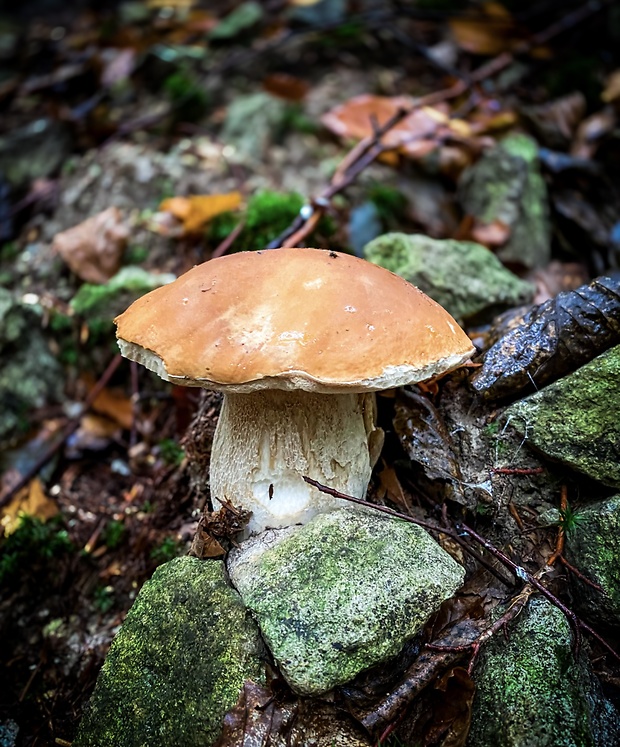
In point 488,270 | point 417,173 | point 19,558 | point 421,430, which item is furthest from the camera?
point 417,173

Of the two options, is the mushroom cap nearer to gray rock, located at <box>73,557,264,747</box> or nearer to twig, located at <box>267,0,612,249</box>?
gray rock, located at <box>73,557,264,747</box>

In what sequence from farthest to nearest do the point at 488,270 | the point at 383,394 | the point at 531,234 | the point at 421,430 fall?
the point at 531,234
the point at 488,270
the point at 383,394
the point at 421,430

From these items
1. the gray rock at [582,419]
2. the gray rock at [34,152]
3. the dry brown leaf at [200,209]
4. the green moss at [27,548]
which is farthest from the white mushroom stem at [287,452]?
the gray rock at [34,152]

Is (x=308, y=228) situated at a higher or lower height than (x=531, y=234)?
higher

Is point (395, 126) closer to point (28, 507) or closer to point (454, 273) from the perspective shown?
point (454, 273)

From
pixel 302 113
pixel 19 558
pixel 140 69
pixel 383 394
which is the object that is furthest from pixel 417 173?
pixel 19 558

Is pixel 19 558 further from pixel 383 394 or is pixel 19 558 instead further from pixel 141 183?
pixel 141 183

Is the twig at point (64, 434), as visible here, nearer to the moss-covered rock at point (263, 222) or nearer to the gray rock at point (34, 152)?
the moss-covered rock at point (263, 222)
